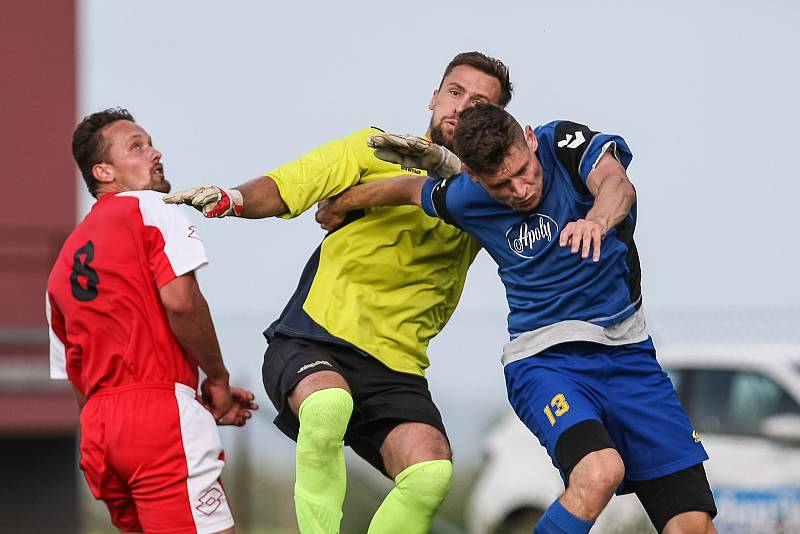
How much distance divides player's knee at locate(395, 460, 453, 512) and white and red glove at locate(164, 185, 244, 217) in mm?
1279

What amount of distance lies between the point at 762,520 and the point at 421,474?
16.8ft

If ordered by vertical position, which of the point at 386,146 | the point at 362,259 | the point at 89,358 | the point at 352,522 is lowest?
the point at 352,522

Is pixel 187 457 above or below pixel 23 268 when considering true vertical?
above

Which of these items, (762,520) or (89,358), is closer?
(89,358)

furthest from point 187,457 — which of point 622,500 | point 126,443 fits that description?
point 622,500

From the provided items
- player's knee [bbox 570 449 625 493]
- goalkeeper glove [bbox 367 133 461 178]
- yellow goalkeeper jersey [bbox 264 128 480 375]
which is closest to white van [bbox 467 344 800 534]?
yellow goalkeeper jersey [bbox 264 128 480 375]

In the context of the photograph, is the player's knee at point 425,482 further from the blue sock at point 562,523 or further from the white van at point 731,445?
Answer: the white van at point 731,445

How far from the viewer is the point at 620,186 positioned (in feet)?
16.4

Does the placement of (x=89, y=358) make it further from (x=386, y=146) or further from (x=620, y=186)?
(x=620, y=186)

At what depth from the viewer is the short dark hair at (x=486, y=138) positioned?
5.07m

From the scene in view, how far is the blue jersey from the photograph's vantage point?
5.25 metres

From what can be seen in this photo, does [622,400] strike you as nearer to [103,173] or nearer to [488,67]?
[488,67]

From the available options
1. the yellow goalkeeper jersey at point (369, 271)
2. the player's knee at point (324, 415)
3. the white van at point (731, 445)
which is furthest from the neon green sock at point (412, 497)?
the white van at point (731, 445)

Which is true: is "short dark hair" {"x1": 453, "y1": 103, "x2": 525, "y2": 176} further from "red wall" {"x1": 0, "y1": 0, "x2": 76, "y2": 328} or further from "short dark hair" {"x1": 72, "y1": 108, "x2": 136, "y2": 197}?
"red wall" {"x1": 0, "y1": 0, "x2": 76, "y2": 328}
